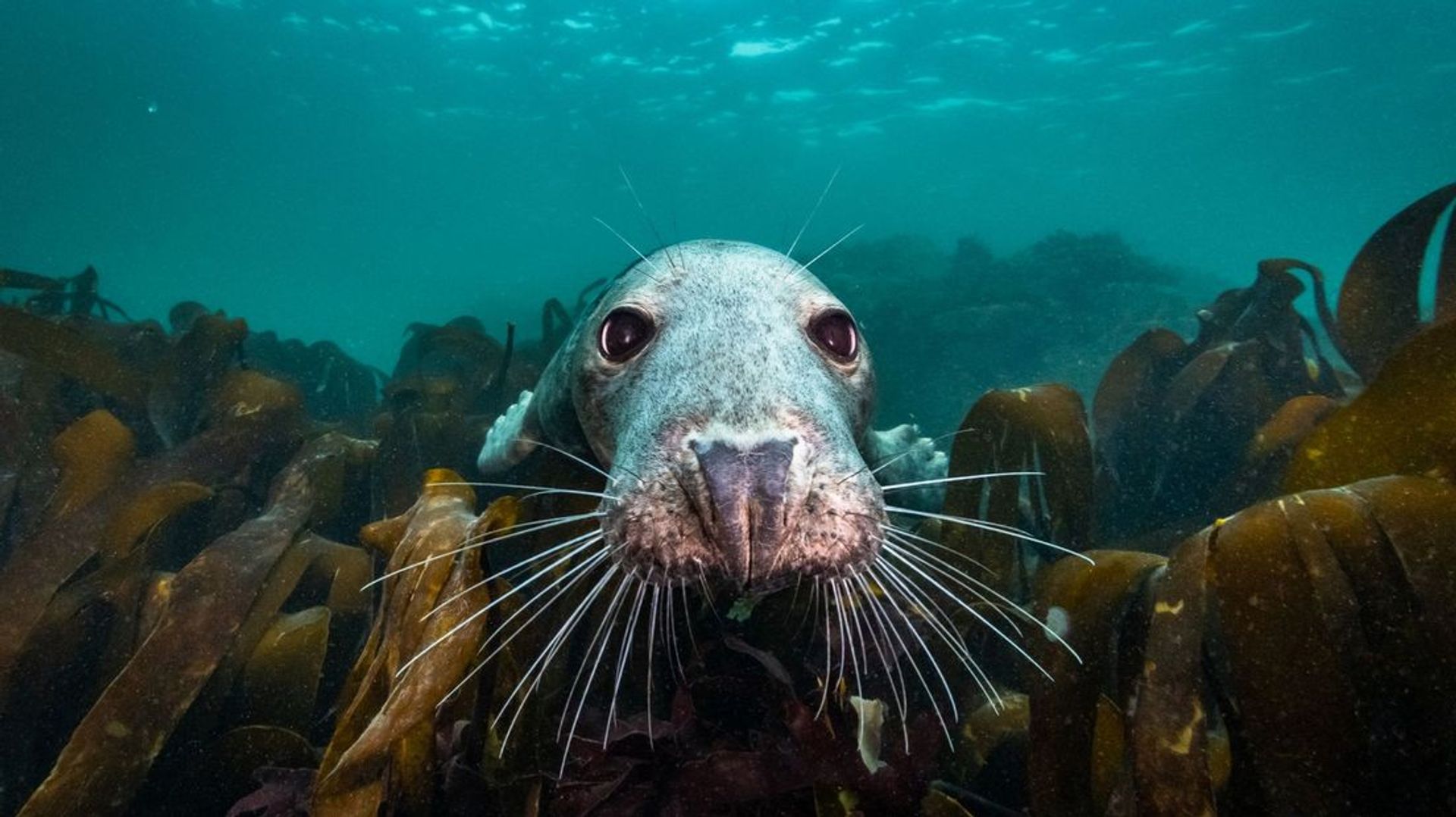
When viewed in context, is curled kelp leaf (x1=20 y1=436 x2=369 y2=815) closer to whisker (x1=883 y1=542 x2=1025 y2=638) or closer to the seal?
the seal

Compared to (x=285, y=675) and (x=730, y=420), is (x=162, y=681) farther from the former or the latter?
(x=730, y=420)

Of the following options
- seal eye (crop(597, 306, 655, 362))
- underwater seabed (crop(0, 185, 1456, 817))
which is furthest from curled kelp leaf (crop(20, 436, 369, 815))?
seal eye (crop(597, 306, 655, 362))

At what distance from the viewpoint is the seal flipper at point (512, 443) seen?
10.4 ft

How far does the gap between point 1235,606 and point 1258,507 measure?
253mm

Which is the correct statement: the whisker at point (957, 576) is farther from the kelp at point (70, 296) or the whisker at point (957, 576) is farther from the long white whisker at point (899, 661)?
the kelp at point (70, 296)

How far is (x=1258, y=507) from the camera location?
1505mm

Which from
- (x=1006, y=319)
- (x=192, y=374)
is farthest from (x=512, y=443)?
(x=1006, y=319)

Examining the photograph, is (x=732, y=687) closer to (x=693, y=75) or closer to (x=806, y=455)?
(x=806, y=455)

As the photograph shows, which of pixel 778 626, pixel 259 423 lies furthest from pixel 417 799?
pixel 259 423

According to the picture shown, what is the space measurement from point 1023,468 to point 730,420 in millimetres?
1733

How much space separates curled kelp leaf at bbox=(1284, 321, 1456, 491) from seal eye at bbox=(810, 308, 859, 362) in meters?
1.25

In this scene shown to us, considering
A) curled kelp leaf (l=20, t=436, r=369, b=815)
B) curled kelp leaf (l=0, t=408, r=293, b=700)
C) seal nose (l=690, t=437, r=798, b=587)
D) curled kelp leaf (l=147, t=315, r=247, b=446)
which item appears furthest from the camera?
curled kelp leaf (l=147, t=315, r=247, b=446)

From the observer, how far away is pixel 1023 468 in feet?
8.77

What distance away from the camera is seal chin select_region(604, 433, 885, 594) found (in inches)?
47.1
